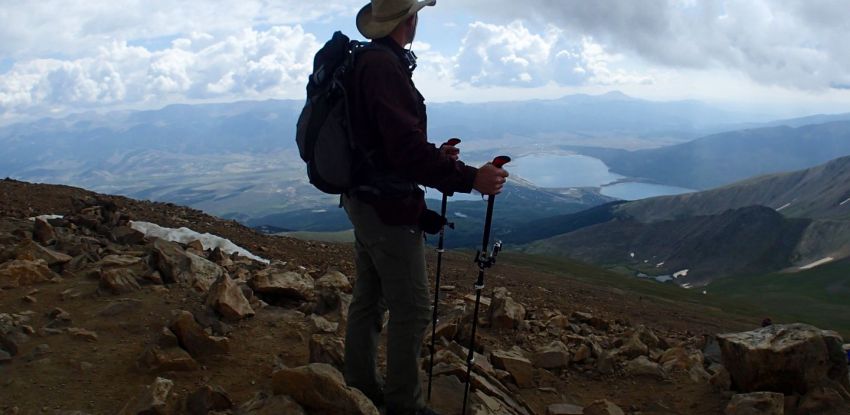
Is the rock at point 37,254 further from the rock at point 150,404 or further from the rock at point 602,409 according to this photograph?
the rock at point 602,409

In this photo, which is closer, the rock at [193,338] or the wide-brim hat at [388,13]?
the wide-brim hat at [388,13]

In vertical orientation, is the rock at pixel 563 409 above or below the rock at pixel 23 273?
below

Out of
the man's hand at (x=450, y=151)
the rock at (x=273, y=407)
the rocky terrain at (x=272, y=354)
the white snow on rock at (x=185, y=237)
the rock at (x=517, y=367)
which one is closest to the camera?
the man's hand at (x=450, y=151)

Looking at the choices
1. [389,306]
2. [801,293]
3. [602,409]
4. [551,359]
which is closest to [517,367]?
[551,359]

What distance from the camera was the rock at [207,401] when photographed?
5367 millimetres

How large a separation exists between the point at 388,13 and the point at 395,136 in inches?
42.7

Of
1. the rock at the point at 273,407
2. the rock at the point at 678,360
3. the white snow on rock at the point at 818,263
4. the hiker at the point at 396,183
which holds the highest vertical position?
the hiker at the point at 396,183

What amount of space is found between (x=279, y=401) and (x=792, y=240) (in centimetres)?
15946

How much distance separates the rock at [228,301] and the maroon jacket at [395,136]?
431 centimetres

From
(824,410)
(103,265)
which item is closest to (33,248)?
(103,265)

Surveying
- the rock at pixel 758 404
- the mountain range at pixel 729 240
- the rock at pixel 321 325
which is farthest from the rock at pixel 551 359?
the mountain range at pixel 729 240

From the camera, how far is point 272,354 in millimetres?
7488

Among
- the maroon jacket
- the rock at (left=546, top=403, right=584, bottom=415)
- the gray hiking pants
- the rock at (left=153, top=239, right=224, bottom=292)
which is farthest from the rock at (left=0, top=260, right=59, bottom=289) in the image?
the rock at (left=546, top=403, right=584, bottom=415)

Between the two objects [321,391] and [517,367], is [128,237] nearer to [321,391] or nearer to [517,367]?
[517,367]
